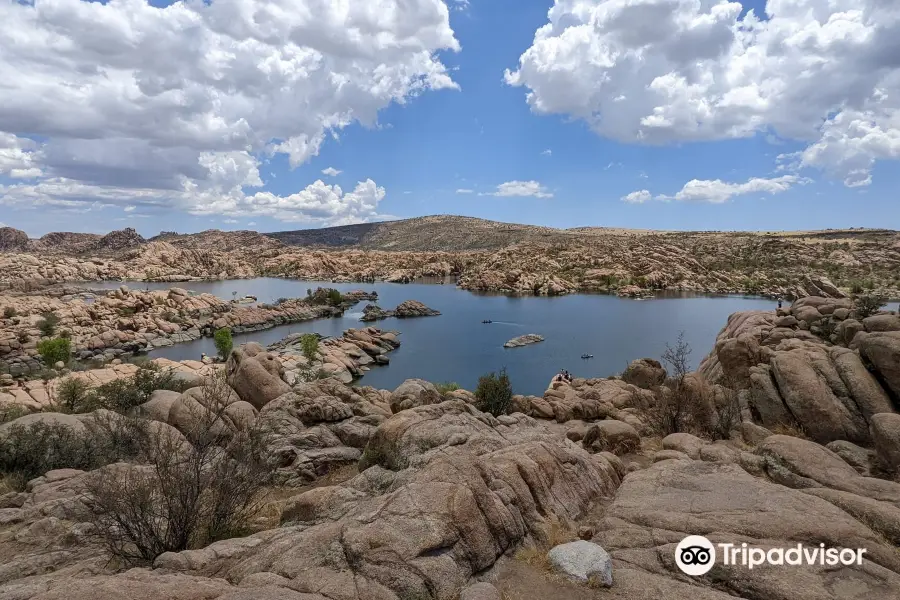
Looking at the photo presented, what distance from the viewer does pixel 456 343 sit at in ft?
191

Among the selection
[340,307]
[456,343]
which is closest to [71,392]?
[456,343]

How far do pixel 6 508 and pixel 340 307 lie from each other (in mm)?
77815

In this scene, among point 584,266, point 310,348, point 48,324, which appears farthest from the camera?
point 584,266

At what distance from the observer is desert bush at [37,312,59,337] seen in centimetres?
5372

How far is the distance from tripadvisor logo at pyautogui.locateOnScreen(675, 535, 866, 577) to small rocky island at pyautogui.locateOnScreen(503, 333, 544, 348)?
48476 millimetres

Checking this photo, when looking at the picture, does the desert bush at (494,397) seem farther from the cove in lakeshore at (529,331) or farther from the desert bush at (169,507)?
the cove in lakeshore at (529,331)

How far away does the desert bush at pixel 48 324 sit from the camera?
176ft

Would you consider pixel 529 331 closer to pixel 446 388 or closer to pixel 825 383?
pixel 446 388

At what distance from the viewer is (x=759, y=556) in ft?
19.4

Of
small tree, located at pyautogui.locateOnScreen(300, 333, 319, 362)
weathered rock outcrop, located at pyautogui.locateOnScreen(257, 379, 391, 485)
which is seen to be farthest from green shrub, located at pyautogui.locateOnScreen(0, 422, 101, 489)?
small tree, located at pyautogui.locateOnScreen(300, 333, 319, 362)

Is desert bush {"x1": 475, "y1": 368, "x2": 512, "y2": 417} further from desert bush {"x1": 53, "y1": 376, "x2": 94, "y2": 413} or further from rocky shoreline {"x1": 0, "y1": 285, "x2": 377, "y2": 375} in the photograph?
rocky shoreline {"x1": 0, "y1": 285, "x2": 377, "y2": 375}

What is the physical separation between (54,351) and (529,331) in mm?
53019

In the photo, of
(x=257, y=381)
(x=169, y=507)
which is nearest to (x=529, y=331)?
(x=257, y=381)

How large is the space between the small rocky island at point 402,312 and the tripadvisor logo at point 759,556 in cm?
7225
